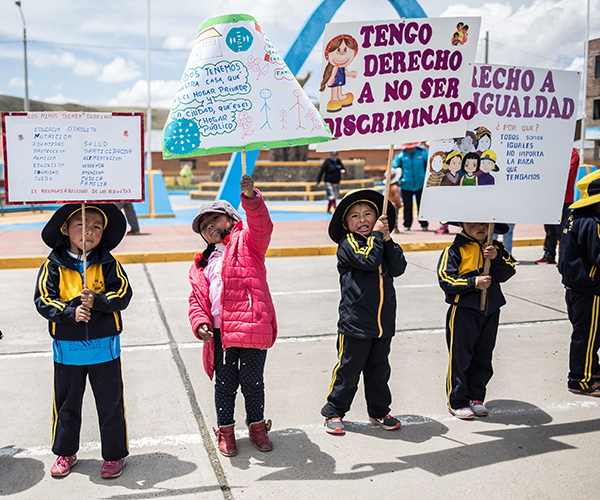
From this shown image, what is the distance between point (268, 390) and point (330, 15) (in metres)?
11.8

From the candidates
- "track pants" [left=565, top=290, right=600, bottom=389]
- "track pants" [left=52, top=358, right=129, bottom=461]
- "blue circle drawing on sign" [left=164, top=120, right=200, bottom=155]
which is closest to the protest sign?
"track pants" [left=565, top=290, right=600, bottom=389]

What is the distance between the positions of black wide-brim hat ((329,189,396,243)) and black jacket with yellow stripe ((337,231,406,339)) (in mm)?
161

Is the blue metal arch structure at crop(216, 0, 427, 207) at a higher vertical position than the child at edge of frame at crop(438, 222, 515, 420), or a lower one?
higher

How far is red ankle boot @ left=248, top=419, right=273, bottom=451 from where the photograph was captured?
12.1 feet

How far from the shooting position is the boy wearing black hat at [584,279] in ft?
14.3

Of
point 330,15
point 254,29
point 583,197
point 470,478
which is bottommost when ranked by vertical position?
point 470,478

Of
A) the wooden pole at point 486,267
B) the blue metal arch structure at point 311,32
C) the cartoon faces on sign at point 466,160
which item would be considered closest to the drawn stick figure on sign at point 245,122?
the cartoon faces on sign at point 466,160

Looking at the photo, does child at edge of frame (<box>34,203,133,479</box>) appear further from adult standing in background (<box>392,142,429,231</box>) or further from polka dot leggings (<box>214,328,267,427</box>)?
adult standing in background (<box>392,142,429,231</box>)

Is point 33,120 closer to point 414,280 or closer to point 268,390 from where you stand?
point 268,390

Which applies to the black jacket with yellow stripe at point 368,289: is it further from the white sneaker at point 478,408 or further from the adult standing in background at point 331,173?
the adult standing in background at point 331,173

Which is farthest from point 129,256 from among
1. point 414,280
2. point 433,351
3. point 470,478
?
point 470,478

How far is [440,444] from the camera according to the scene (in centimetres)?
377

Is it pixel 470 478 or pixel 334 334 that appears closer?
pixel 470 478

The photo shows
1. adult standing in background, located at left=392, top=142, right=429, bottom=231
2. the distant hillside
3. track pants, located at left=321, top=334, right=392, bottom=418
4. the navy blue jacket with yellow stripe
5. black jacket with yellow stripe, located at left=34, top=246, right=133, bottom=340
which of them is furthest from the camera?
the distant hillside
